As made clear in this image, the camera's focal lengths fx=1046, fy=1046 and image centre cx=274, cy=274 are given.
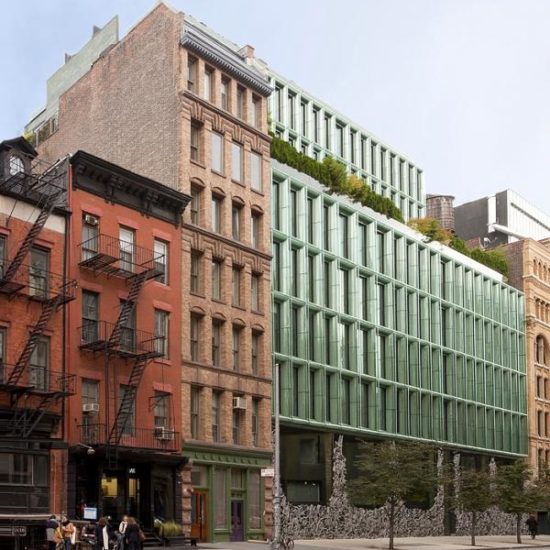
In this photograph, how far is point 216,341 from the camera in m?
50.3

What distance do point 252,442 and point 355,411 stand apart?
11415 millimetres

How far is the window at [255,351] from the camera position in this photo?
5266 centimetres

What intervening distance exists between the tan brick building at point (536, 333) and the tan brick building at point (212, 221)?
3985cm

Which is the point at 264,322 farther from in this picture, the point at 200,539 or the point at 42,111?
the point at 42,111

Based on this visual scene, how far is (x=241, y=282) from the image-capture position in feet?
171

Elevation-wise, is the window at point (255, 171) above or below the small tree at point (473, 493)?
above

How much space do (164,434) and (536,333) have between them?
51161 mm

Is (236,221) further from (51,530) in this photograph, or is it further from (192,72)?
(51,530)

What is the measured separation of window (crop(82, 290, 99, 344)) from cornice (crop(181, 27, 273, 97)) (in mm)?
14394

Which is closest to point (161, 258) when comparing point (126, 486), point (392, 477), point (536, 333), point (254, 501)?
point (126, 486)

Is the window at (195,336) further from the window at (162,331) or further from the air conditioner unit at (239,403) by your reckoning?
the air conditioner unit at (239,403)

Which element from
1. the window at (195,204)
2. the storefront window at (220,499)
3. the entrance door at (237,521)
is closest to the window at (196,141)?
the window at (195,204)

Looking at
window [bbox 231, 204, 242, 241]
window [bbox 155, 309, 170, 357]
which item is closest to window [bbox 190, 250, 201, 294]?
window [bbox 155, 309, 170, 357]

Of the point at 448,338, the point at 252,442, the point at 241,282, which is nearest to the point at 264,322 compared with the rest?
the point at 241,282
